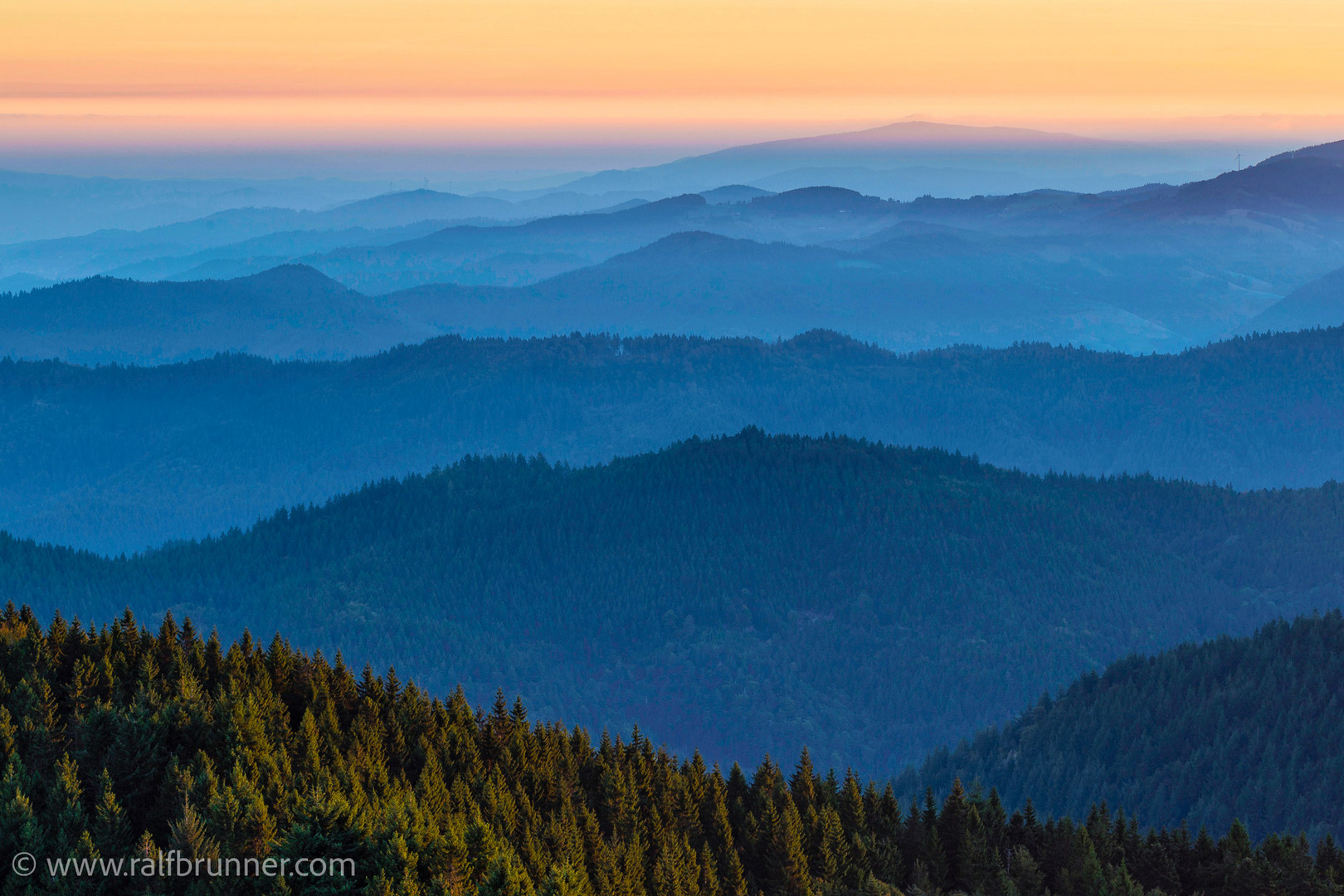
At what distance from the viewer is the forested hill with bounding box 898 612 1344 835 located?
146 meters

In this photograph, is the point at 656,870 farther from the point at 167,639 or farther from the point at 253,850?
the point at 167,639

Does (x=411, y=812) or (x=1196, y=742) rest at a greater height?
(x=411, y=812)

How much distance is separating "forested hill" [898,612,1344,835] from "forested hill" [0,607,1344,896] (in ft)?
217

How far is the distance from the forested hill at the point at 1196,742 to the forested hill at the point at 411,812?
66032mm

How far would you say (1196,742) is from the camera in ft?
535

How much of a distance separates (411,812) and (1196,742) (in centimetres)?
14073

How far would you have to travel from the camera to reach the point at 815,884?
6856 cm

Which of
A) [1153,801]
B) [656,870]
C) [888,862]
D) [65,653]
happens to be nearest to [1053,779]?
[1153,801]

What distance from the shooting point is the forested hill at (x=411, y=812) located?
40.8 metres

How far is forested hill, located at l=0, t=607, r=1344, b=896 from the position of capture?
4081 centimetres

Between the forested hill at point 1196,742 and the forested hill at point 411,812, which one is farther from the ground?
the forested hill at point 411,812

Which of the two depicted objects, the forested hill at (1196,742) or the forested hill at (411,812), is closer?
the forested hill at (411,812)

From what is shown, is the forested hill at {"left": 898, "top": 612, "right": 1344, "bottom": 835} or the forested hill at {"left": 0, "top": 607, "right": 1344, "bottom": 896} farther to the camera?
the forested hill at {"left": 898, "top": 612, "right": 1344, "bottom": 835}

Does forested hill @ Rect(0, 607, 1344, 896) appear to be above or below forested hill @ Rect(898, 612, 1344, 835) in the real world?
above
